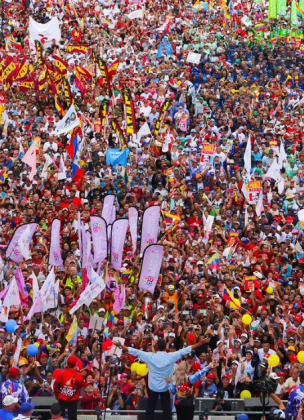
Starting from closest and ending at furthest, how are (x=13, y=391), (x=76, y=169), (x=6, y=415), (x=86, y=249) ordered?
(x=6, y=415), (x=13, y=391), (x=86, y=249), (x=76, y=169)

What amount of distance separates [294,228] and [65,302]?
17.8 feet

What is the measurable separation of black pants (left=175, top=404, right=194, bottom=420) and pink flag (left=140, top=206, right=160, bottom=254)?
651 centimetres

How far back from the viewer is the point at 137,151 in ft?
80.6

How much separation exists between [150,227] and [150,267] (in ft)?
5.24

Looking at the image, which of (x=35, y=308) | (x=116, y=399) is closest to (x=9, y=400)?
(x=116, y=399)

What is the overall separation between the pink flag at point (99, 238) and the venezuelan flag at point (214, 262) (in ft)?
6.17

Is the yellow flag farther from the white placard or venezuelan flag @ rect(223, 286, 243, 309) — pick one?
the white placard

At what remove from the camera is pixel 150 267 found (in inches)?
760

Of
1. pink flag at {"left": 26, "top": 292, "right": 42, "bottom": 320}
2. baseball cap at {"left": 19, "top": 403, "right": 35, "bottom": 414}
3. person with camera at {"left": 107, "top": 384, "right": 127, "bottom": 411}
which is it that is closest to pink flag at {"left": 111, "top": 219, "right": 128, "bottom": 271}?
pink flag at {"left": 26, "top": 292, "right": 42, "bottom": 320}

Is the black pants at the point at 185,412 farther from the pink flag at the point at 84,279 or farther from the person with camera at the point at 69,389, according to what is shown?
the pink flag at the point at 84,279

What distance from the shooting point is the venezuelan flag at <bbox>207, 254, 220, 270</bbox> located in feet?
66.2

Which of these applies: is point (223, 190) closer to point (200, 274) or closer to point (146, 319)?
point (200, 274)

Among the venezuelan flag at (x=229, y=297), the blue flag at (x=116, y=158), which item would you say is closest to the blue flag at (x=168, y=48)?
the blue flag at (x=116, y=158)

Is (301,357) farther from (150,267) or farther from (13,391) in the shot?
(13,391)
